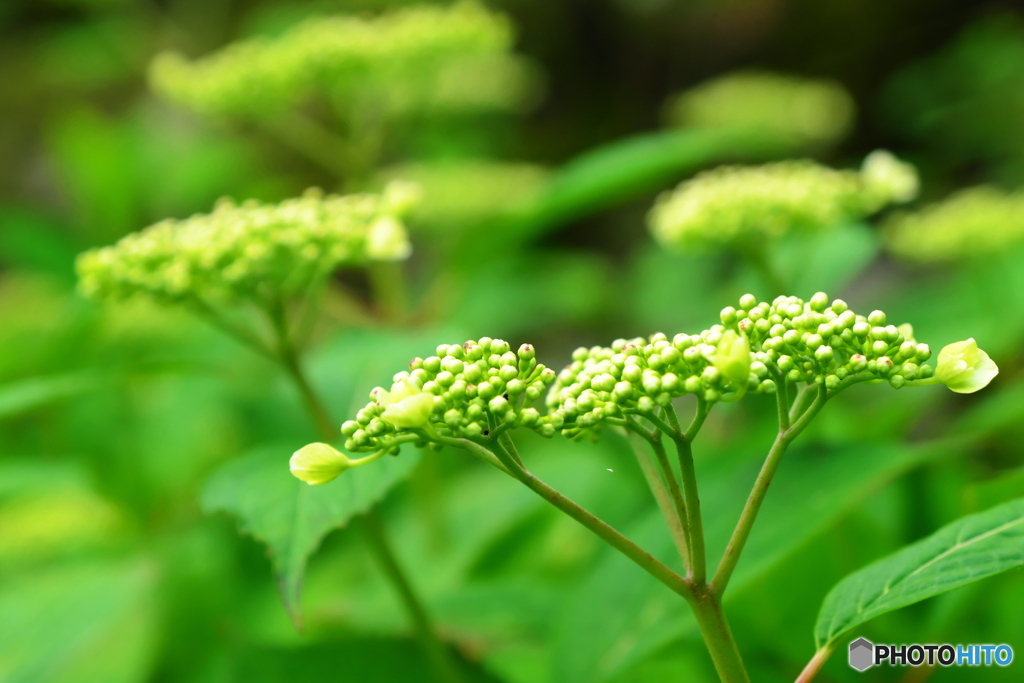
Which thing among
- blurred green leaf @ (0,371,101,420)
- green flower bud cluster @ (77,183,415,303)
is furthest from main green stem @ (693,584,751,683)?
blurred green leaf @ (0,371,101,420)

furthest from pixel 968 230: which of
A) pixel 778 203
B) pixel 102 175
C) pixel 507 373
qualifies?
pixel 102 175

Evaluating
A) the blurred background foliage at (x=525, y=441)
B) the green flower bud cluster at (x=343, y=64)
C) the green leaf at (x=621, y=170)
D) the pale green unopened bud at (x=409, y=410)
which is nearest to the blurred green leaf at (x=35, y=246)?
the blurred background foliage at (x=525, y=441)

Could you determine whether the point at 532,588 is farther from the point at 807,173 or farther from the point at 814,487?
the point at 807,173

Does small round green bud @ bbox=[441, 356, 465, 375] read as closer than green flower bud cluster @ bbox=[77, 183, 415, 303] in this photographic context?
Yes

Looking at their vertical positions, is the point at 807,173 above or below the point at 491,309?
below

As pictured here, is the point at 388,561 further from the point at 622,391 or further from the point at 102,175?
the point at 102,175

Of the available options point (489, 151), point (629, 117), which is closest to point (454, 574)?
point (489, 151)

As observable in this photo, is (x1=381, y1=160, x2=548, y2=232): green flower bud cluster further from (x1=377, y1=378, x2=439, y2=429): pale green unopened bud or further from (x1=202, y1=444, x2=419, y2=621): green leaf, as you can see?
(x1=377, y1=378, x2=439, y2=429): pale green unopened bud
